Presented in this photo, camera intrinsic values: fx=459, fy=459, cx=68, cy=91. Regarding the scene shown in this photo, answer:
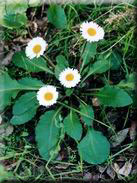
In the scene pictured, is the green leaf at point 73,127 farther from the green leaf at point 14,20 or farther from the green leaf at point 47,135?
the green leaf at point 14,20

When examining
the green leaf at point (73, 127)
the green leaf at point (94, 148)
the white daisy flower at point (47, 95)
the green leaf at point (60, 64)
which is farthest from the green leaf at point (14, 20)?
the green leaf at point (94, 148)

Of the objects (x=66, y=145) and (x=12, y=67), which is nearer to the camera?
(x=66, y=145)

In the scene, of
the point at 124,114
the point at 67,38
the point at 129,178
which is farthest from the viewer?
the point at 67,38

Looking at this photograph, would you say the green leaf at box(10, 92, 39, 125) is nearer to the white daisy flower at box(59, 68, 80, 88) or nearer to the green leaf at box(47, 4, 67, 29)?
the white daisy flower at box(59, 68, 80, 88)

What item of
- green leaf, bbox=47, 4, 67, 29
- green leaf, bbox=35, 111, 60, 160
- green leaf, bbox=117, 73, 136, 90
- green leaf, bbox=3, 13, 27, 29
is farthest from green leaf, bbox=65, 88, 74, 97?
green leaf, bbox=3, 13, 27, 29

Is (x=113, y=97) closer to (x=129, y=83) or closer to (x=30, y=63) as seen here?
(x=129, y=83)

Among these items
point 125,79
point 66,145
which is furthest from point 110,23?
point 66,145

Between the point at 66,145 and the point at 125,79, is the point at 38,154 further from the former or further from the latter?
the point at 125,79
